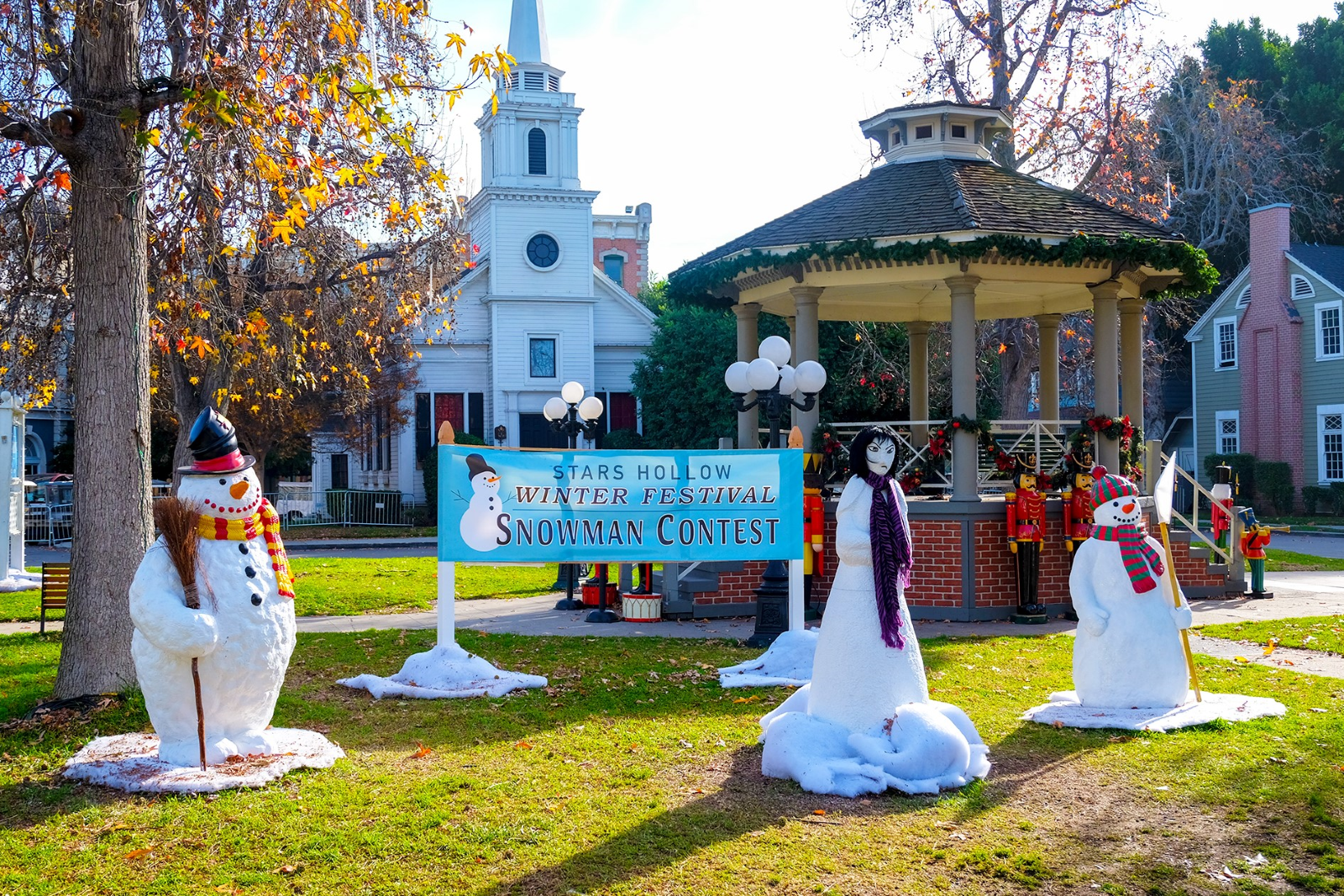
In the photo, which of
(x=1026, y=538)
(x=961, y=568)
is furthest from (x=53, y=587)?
(x=1026, y=538)

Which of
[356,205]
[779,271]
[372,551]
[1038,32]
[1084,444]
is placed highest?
[1038,32]

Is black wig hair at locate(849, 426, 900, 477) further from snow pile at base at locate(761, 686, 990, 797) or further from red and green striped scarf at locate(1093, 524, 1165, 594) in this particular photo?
red and green striped scarf at locate(1093, 524, 1165, 594)

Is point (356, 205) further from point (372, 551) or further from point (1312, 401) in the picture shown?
point (1312, 401)

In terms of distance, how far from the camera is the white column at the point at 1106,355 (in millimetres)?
13461

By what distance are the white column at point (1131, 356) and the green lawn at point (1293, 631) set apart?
3.47 metres

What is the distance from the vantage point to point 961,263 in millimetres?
12609

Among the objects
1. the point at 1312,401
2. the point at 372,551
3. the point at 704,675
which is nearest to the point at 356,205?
the point at 704,675

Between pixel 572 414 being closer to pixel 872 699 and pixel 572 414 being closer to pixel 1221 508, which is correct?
pixel 1221 508

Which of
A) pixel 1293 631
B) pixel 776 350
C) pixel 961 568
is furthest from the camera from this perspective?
pixel 961 568

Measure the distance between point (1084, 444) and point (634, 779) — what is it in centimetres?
873

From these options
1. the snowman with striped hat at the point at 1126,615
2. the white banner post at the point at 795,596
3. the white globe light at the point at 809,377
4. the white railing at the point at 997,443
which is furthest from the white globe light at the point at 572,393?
the snowman with striped hat at the point at 1126,615

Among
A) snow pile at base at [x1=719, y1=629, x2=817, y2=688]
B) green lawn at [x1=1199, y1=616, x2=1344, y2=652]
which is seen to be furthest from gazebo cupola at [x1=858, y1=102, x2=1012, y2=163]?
snow pile at base at [x1=719, y1=629, x2=817, y2=688]

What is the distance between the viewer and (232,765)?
20.1 ft

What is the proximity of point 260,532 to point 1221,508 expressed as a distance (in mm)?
13395
